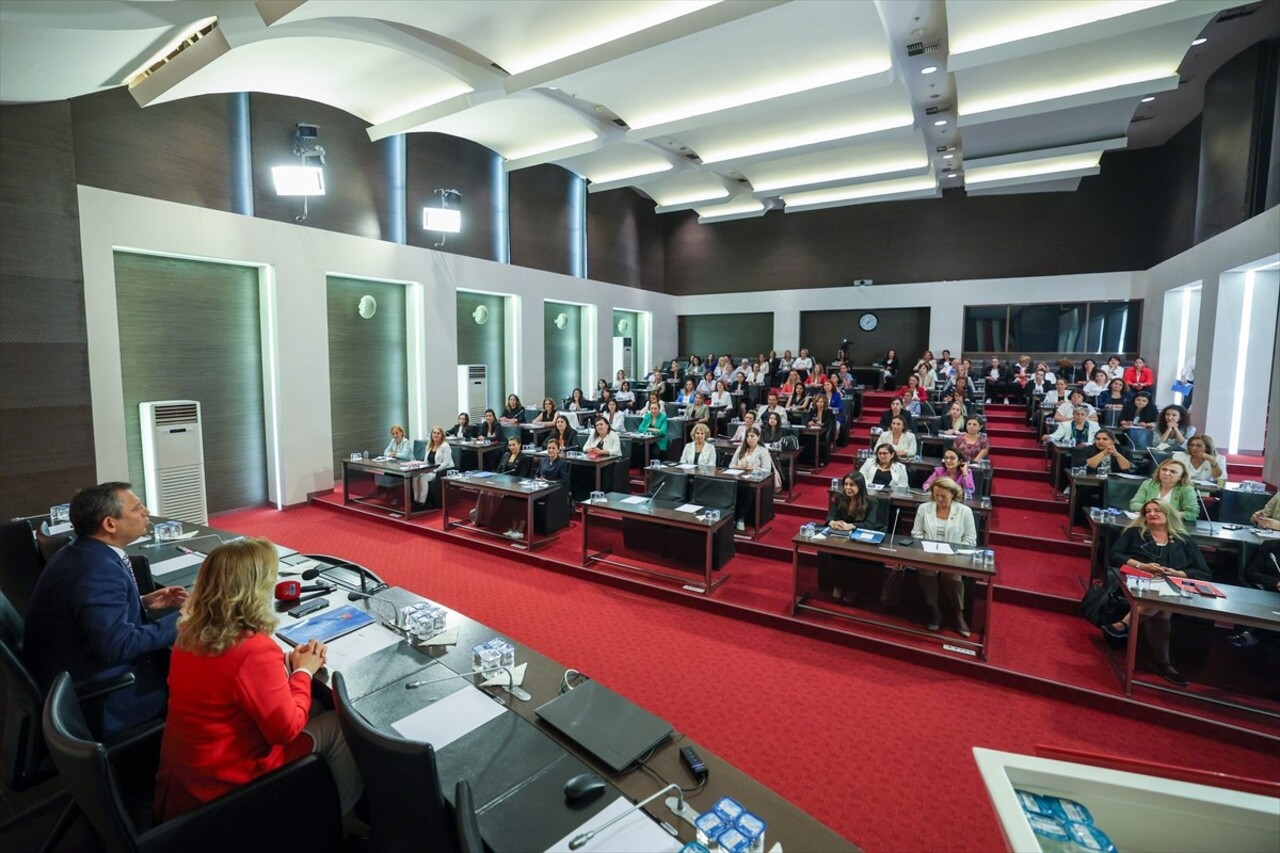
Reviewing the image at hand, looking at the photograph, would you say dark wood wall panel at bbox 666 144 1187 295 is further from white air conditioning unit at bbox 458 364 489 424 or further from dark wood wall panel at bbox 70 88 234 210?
dark wood wall panel at bbox 70 88 234 210

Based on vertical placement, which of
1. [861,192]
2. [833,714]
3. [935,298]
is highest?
[861,192]

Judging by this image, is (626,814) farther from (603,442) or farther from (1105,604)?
(603,442)

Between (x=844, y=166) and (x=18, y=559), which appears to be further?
(x=844, y=166)

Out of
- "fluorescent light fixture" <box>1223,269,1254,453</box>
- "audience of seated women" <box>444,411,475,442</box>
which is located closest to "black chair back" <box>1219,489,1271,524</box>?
"fluorescent light fixture" <box>1223,269,1254,453</box>

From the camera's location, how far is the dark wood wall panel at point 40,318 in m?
5.14

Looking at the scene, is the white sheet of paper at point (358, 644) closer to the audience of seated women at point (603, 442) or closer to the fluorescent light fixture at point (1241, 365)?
the audience of seated women at point (603, 442)

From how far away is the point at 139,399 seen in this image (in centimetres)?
663

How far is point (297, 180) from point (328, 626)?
6272 millimetres

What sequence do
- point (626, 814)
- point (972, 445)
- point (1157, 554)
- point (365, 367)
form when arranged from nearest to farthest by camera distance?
point (626, 814)
point (1157, 554)
point (972, 445)
point (365, 367)

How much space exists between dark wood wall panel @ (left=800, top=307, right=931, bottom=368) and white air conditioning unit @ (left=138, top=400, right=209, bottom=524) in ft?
43.0

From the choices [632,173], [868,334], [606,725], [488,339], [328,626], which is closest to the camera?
[606,725]

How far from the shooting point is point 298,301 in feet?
25.8

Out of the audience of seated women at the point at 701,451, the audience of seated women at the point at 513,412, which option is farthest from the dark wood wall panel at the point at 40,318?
the audience of seated women at the point at 701,451

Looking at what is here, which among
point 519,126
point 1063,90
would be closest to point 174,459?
point 519,126
